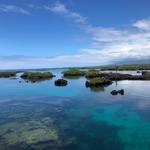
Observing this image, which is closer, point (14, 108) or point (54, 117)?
point (54, 117)

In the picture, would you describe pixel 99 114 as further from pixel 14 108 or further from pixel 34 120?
pixel 14 108

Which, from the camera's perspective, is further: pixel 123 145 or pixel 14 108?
pixel 14 108

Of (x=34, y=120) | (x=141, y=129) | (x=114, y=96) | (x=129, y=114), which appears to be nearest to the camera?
(x=141, y=129)

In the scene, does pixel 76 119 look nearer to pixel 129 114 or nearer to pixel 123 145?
pixel 129 114

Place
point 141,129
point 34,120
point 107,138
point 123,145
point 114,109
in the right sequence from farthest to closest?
point 114,109
point 34,120
point 141,129
point 107,138
point 123,145

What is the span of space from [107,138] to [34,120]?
30.8ft

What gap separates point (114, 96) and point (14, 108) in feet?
57.6

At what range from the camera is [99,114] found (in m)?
30.5

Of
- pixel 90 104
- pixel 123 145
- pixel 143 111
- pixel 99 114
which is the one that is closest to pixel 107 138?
pixel 123 145

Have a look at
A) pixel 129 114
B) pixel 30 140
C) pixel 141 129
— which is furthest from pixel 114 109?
pixel 30 140

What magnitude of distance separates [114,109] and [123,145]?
13.4 metres

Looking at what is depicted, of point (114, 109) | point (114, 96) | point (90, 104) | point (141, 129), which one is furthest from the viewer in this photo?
point (114, 96)

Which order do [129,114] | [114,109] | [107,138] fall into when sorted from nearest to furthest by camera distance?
[107,138], [129,114], [114,109]

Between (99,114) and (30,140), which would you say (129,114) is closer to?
(99,114)
